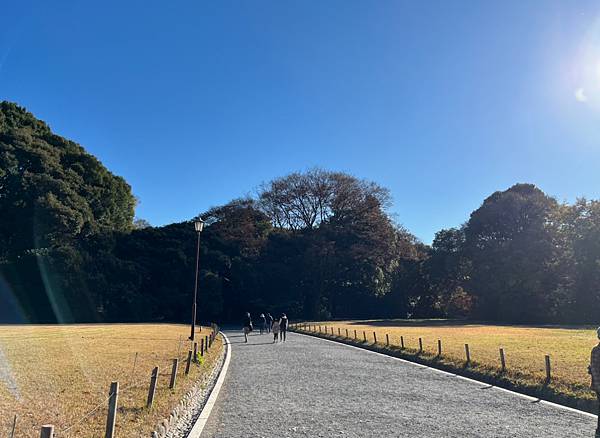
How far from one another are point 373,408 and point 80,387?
6.06 metres

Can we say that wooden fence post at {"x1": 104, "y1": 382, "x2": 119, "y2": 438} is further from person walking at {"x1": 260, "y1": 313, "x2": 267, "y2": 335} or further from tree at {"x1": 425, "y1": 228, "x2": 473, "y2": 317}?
tree at {"x1": 425, "y1": 228, "x2": 473, "y2": 317}

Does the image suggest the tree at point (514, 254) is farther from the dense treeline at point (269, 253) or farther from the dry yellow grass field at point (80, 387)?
the dry yellow grass field at point (80, 387)

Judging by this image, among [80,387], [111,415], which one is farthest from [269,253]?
[111,415]

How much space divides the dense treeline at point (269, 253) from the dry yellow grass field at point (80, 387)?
29.7m

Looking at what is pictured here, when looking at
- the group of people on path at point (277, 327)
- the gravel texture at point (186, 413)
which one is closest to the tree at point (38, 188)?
the group of people on path at point (277, 327)

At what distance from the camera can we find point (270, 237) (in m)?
57.1

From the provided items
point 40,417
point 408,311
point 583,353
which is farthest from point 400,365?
point 408,311

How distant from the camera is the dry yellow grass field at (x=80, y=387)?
6.74 meters

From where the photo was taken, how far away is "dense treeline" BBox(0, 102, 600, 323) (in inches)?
1699

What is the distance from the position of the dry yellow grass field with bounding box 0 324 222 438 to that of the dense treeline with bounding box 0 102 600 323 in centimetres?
2971

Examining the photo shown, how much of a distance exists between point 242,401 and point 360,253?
4243cm

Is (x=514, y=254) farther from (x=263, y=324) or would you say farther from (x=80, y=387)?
(x=80, y=387)

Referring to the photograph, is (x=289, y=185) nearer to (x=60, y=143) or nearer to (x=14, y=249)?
(x=60, y=143)

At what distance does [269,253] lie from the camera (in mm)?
56281
